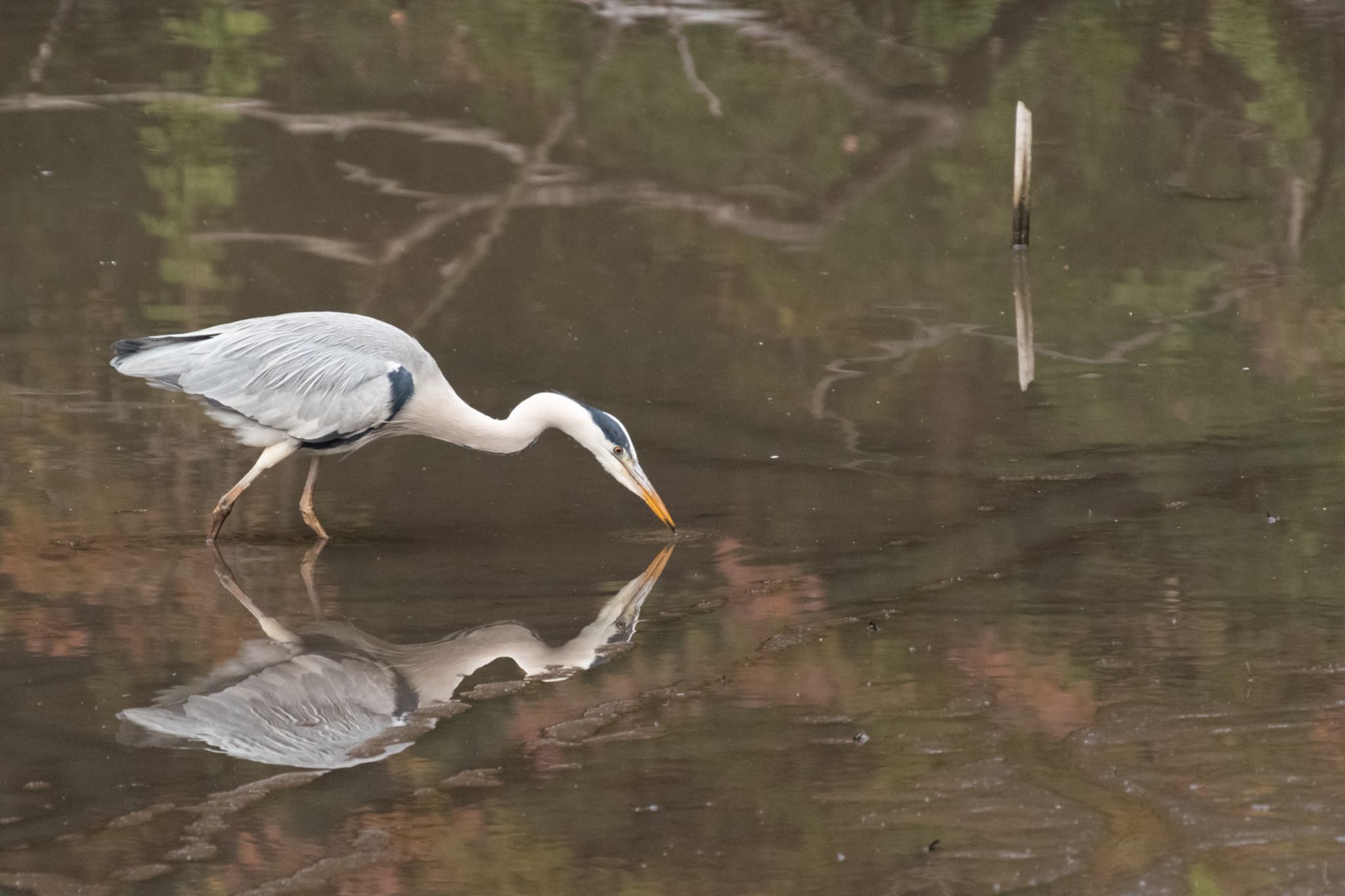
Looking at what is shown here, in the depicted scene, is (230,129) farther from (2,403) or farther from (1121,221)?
(1121,221)

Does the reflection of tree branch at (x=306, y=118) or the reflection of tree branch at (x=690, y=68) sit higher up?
the reflection of tree branch at (x=306, y=118)

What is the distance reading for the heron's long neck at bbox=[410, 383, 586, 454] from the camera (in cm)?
952

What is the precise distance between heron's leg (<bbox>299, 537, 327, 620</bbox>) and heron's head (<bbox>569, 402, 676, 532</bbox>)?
1.40m

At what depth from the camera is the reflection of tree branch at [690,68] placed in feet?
63.0

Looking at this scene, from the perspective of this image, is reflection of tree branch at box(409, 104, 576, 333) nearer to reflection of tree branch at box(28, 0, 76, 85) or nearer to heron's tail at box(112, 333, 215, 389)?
heron's tail at box(112, 333, 215, 389)

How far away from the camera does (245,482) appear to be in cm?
920

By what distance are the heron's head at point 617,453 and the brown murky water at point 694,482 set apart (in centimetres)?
24

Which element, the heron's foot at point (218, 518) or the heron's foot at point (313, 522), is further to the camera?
the heron's foot at point (313, 522)

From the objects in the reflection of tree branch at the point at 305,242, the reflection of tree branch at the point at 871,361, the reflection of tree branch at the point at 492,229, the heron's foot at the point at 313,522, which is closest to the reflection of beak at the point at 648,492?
the heron's foot at the point at 313,522

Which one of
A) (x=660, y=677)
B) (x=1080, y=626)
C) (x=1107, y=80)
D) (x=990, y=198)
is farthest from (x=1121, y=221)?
(x=660, y=677)

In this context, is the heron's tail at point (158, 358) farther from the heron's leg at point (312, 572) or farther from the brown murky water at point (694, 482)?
the heron's leg at point (312, 572)

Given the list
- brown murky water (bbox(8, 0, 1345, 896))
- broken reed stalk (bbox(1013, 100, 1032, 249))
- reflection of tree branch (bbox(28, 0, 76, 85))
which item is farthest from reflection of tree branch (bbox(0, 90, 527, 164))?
broken reed stalk (bbox(1013, 100, 1032, 249))

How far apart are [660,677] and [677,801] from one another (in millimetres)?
1194

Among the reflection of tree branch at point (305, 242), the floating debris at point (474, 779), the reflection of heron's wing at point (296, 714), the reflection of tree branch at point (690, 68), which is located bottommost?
the reflection of tree branch at point (690, 68)
